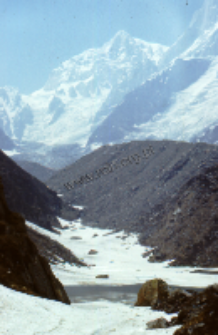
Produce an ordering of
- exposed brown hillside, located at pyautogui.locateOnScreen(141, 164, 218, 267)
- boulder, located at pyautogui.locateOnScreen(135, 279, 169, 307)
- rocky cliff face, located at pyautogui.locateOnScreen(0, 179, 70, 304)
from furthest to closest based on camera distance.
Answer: exposed brown hillside, located at pyautogui.locateOnScreen(141, 164, 218, 267), boulder, located at pyautogui.locateOnScreen(135, 279, 169, 307), rocky cliff face, located at pyautogui.locateOnScreen(0, 179, 70, 304)

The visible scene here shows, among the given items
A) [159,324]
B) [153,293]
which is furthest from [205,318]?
[153,293]

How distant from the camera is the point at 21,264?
1952 centimetres

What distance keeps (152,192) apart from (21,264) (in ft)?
316

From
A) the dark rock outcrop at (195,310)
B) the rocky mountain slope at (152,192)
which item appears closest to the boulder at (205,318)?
the dark rock outcrop at (195,310)

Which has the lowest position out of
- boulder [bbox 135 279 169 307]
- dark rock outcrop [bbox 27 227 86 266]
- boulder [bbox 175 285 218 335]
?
boulder [bbox 135 279 169 307]

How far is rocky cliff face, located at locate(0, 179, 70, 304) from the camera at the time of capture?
738 inches

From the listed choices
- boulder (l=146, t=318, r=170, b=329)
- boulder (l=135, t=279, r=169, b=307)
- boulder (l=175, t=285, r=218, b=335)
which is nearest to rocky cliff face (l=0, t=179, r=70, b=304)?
boulder (l=135, t=279, r=169, b=307)

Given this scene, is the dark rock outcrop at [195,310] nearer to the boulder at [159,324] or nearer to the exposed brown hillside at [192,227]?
the boulder at [159,324]

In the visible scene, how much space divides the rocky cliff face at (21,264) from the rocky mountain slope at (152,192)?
38.0m

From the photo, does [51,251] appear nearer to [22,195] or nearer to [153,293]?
[22,195]

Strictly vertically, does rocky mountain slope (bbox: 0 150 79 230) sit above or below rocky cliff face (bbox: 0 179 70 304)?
above

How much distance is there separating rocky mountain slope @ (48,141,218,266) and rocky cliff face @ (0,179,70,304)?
3804cm

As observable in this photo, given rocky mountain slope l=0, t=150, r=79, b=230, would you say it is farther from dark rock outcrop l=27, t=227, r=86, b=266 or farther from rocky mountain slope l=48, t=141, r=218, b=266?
rocky mountain slope l=48, t=141, r=218, b=266

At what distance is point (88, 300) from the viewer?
27.2 m
